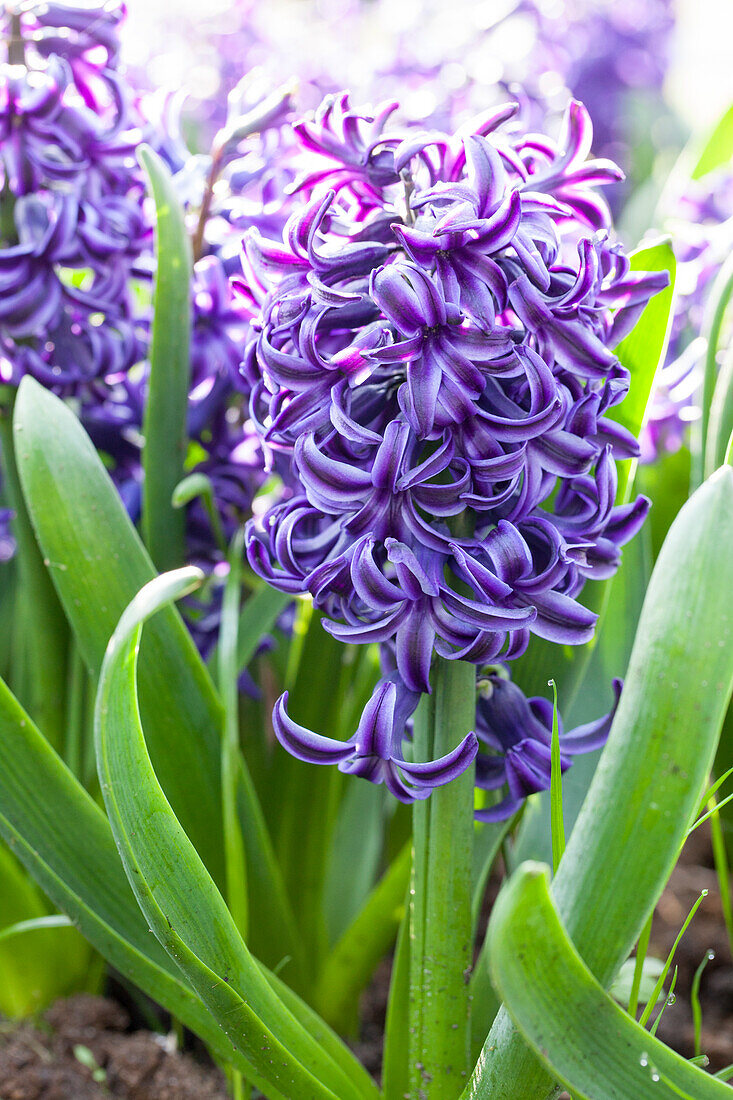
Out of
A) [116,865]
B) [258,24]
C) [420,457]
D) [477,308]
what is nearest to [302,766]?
[116,865]

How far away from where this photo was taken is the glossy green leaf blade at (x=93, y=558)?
842mm

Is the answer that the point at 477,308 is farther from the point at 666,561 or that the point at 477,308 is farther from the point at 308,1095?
the point at 308,1095

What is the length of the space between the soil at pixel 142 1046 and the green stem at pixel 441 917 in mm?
302

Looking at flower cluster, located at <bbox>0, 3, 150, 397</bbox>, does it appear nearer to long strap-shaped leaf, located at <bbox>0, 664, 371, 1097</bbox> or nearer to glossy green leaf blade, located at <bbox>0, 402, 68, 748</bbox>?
glossy green leaf blade, located at <bbox>0, 402, 68, 748</bbox>

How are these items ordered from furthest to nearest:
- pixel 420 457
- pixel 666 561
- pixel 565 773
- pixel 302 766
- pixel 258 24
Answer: pixel 258 24
pixel 302 766
pixel 565 773
pixel 420 457
pixel 666 561

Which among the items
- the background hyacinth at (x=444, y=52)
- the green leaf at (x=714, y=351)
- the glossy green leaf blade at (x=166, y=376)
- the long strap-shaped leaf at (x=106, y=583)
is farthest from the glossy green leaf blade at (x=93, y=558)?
the background hyacinth at (x=444, y=52)

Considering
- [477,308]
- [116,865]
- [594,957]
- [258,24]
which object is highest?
[258,24]

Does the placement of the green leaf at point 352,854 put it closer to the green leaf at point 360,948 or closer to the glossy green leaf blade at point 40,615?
the green leaf at point 360,948

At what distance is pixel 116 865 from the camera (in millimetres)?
792

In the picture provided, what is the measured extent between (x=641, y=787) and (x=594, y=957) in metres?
0.12

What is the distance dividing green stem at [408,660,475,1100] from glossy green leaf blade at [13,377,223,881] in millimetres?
266

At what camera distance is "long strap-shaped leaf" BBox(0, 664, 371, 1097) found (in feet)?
2.47

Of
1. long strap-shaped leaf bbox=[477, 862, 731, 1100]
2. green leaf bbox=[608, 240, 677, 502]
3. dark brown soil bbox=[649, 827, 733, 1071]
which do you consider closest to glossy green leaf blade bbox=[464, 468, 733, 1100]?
long strap-shaped leaf bbox=[477, 862, 731, 1100]

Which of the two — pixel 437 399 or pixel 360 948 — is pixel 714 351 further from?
pixel 360 948
